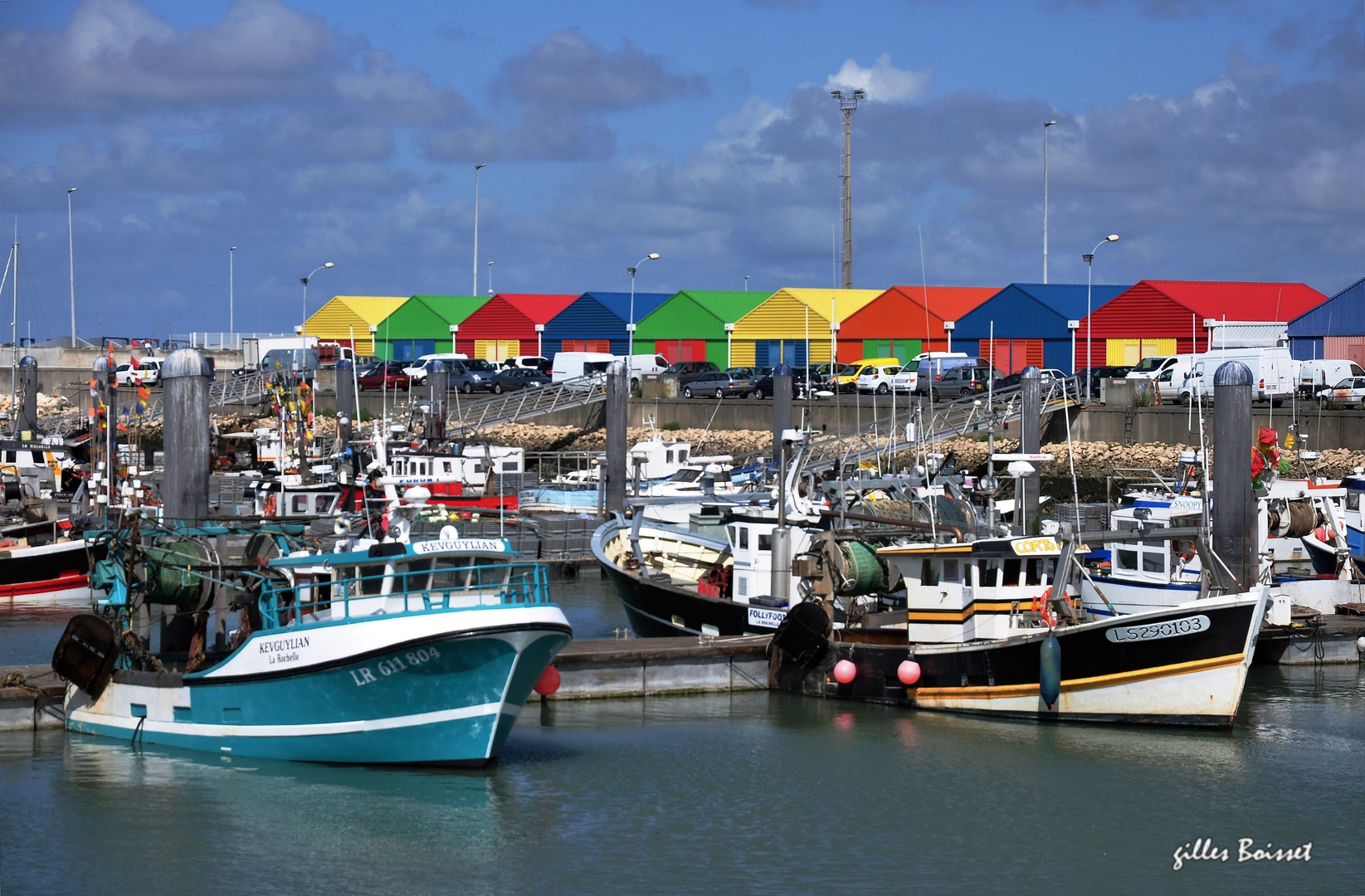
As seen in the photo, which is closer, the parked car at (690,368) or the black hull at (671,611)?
the black hull at (671,611)

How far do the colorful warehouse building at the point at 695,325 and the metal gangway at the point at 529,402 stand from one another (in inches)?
429

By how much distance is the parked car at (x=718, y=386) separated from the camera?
57.6 meters

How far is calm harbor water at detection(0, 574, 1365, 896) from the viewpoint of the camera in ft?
48.4

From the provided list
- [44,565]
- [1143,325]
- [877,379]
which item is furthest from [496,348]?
[44,565]

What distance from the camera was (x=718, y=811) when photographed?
54.3ft

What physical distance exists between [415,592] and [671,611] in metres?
8.27

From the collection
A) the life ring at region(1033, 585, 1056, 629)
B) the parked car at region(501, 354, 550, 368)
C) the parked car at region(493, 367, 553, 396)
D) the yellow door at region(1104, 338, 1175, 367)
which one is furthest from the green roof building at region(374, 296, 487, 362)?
the life ring at region(1033, 585, 1056, 629)

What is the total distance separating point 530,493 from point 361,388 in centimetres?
2479

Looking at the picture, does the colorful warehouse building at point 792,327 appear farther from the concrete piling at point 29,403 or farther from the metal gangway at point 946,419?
the concrete piling at point 29,403

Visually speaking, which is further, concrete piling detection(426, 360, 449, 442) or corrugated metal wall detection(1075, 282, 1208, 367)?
corrugated metal wall detection(1075, 282, 1208, 367)

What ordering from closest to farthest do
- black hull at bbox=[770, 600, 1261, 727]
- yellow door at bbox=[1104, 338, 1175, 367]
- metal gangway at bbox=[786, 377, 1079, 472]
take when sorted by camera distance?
black hull at bbox=[770, 600, 1261, 727] < metal gangway at bbox=[786, 377, 1079, 472] < yellow door at bbox=[1104, 338, 1175, 367]

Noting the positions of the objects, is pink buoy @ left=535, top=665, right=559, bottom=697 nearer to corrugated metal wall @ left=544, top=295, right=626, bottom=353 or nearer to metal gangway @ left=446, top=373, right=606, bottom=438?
metal gangway @ left=446, top=373, right=606, bottom=438

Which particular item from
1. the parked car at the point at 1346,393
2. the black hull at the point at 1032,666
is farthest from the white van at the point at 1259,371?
the black hull at the point at 1032,666

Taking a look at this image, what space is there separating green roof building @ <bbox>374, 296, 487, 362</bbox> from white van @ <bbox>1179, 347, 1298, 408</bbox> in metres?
38.6
